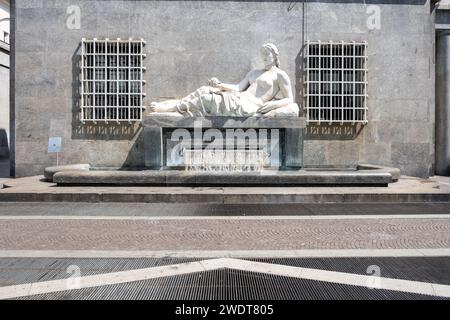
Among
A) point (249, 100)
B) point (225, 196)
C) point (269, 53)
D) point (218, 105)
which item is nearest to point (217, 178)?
point (225, 196)

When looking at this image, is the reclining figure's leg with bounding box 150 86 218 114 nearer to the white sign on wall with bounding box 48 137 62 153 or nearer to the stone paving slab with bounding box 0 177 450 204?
the white sign on wall with bounding box 48 137 62 153

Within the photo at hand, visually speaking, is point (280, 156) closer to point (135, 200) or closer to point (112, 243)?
point (135, 200)

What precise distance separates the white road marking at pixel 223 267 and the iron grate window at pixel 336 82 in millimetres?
9057

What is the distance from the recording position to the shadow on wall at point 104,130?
12375 mm

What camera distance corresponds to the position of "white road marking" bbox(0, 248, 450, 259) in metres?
4.32

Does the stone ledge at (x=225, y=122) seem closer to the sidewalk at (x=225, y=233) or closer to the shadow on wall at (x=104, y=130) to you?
the shadow on wall at (x=104, y=130)

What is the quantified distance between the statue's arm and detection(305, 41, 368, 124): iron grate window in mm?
1523

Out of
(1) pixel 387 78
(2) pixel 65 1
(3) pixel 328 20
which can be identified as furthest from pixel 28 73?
(1) pixel 387 78

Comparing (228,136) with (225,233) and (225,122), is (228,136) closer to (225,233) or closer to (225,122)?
(225,122)

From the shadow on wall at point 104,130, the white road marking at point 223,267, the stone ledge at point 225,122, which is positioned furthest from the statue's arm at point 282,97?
the white road marking at point 223,267

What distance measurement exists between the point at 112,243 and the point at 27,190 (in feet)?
14.4

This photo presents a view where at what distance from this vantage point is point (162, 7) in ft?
40.9

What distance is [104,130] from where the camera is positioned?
12.4 m

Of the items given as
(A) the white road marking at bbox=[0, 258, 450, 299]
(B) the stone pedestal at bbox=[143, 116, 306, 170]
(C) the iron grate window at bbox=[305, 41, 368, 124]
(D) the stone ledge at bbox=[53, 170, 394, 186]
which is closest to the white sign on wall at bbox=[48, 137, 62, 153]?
(D) the stone ledge at bbox=[53, 170, 394, 186]
